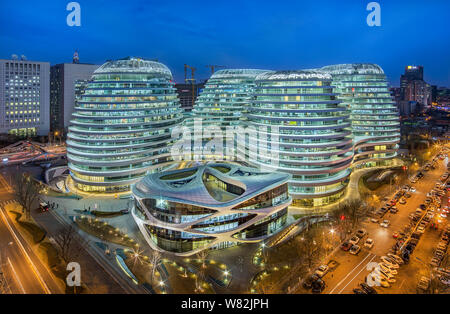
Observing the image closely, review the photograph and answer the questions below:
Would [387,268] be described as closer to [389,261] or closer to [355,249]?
[389,261]

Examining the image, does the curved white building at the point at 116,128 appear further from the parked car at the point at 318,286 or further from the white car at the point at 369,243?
the white car at the point at 369,243

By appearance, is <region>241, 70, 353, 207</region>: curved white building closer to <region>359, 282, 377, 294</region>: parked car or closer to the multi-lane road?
<region>359, 282, 377, 294</region>: parked car

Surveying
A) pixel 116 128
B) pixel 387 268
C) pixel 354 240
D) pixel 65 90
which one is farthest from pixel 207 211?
pixel 65 90

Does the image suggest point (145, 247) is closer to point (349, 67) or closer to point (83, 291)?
point (83, 291)

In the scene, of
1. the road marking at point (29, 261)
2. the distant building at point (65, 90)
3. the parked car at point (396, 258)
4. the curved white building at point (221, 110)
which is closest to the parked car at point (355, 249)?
the parked car at point (396, 258)

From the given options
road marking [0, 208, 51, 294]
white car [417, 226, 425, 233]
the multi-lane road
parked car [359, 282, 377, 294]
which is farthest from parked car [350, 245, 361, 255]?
road marking [0, 208, 51, 294]
